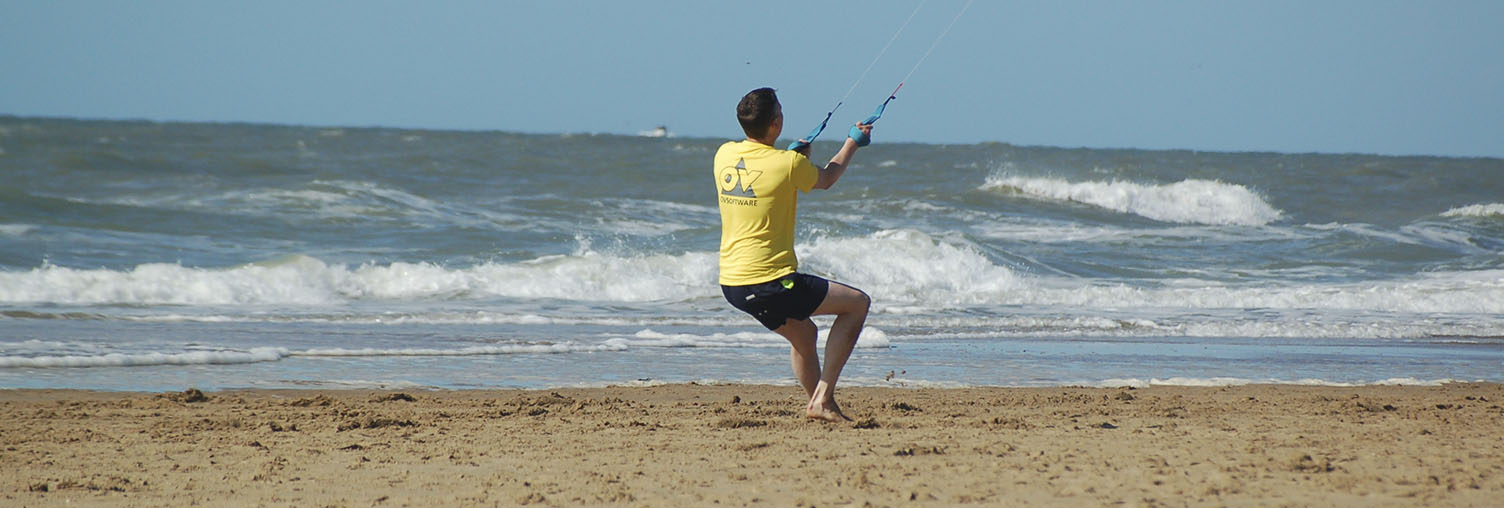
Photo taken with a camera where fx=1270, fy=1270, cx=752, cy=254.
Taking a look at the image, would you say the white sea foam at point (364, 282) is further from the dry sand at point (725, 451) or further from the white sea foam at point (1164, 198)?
the white sea foam at point (1164, 198)

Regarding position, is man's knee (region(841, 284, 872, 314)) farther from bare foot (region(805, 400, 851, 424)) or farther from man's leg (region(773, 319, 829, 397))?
bare foot (region(805, 400, 851, 424))

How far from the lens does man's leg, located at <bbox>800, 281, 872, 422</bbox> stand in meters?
4.60

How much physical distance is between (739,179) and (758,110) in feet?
0.80

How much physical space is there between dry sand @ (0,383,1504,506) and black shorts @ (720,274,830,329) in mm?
439

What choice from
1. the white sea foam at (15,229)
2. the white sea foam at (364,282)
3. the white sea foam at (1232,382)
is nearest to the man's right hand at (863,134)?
the white sea foam at (1232,382)

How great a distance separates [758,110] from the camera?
4.35 metres

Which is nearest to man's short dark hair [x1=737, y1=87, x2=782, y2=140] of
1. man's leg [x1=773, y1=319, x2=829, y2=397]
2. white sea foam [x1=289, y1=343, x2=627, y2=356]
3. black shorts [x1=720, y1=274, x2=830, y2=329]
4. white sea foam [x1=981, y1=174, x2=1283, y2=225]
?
black shorts [x1=720, y1=274, x2=830, y2=329]

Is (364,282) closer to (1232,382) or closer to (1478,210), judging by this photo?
(1232,382)

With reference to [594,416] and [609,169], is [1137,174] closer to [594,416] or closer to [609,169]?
[609,169]

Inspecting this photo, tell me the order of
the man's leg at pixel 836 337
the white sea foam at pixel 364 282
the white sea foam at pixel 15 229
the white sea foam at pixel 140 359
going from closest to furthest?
the man's leg at pixel 836 337 → the white sea foam at pixel 140 359 → the white sea foam at pixel 364 282 → the white sea foam at pixel 15 229

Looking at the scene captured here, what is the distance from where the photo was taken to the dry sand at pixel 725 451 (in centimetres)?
358

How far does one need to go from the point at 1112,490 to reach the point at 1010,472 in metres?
0.34

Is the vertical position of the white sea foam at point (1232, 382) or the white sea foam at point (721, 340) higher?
the white sea foam at point (1232, 382)

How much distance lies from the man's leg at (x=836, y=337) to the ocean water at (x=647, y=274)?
1.89 metres
